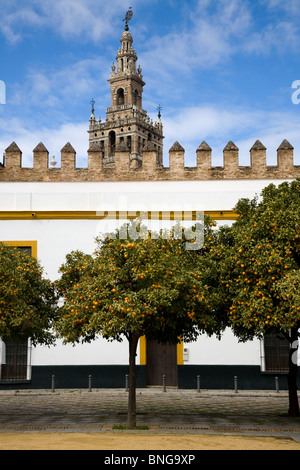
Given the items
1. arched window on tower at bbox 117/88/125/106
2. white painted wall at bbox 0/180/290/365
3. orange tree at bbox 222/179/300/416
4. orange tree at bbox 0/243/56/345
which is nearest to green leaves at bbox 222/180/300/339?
orange tree at bbox 222/179/300/416

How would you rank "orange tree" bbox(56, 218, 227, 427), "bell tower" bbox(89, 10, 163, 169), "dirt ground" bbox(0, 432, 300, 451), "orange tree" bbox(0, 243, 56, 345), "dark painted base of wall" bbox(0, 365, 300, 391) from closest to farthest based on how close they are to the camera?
1. "dirt ground" bbox(0, 432, 300, 451)
2. "orange tree" bbox(56, 218, 227, 427)
3. "orange tree" bbox(0, 243, 56, 345)
4. "dark painted base of wall" bbox(0, 365, 300, 391)
5. "bell tower" bbox(89, 10, 163, 169)

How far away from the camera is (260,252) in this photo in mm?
12641

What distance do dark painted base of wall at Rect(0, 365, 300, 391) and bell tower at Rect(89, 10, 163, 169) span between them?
47.7 m

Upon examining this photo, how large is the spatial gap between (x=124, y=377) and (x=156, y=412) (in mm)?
5557

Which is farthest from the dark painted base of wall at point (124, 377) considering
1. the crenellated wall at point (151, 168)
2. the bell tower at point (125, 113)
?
the bell tower at point (125, 113)

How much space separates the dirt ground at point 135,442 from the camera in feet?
31.8

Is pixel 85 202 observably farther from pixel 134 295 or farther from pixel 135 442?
pixel 135 442

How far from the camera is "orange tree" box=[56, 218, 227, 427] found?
11.7 m

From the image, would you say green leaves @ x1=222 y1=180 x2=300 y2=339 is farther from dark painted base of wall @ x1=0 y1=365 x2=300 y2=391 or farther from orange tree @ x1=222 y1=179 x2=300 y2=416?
dark painted base of wall @ x1=0 y1=365 x2=300 y2=391

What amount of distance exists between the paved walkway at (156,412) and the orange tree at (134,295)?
4.75 feet

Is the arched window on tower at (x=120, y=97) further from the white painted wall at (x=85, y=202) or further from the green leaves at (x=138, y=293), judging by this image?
the green leaves at (x=138, y=293)

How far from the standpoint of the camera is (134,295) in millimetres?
11750
